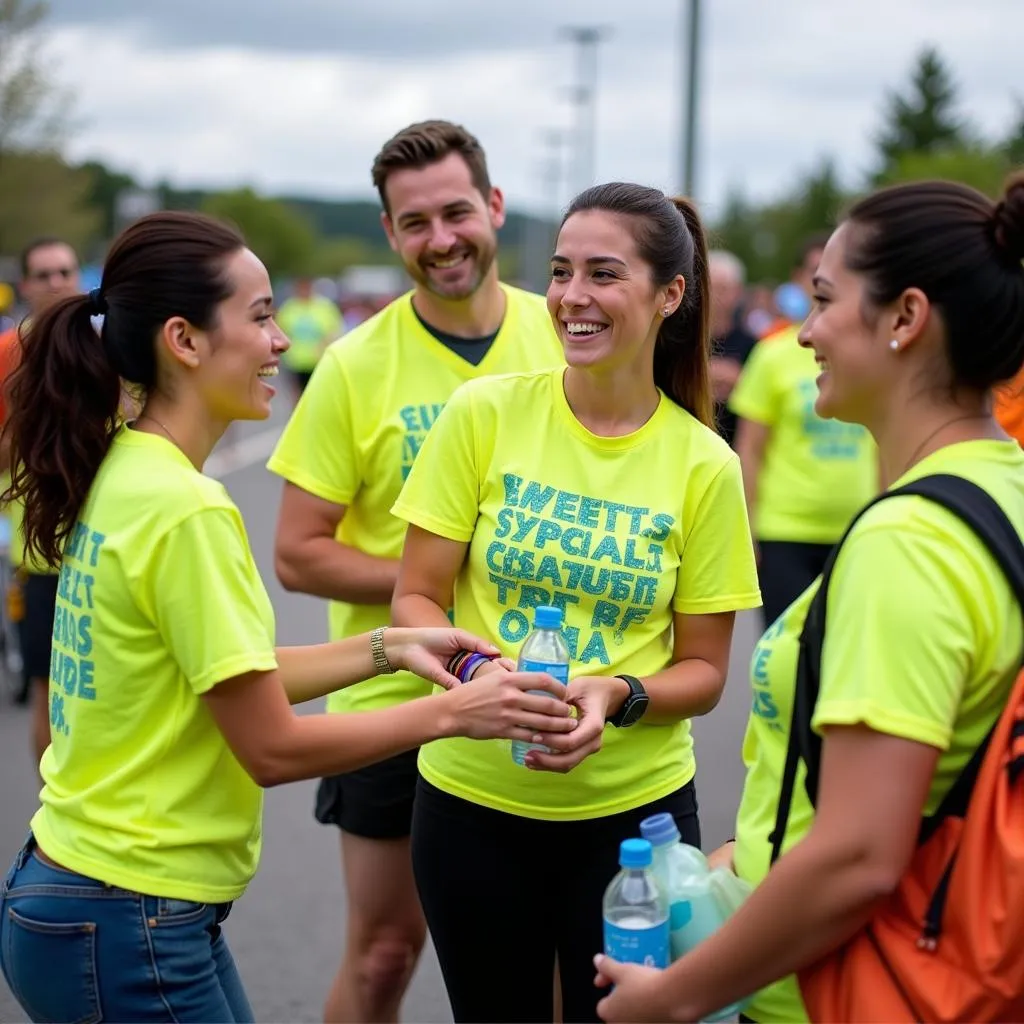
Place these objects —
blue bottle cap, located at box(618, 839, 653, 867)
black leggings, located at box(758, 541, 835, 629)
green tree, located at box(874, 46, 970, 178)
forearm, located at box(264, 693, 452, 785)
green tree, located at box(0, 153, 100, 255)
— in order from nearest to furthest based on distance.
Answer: blue bottle cap, located at box(618, 839, 653, 867)
forearm, located at box(264, 693, 452, 785)
black leggings, located at box(758, 541, 835, 629)
green tree, located at box(0, 153, 100, 255)
green tree, located at box(874, 46, 970, 178)

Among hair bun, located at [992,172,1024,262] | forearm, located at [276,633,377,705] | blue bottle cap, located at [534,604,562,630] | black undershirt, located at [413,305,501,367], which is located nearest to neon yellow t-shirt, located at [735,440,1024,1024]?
hair bun, located at [992,172,1024,262]

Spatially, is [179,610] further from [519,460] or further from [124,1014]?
[519,460]

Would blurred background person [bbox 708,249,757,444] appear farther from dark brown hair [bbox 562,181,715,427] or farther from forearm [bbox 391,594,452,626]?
forearm [bbox 391,594,452,626]

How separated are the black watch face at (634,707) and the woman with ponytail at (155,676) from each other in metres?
0.26

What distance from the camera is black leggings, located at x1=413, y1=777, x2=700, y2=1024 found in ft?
10.9

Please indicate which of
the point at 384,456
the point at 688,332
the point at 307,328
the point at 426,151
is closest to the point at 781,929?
the point at 688,332

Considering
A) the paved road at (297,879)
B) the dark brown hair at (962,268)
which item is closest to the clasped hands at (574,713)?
the dark brown hair at (962,268)

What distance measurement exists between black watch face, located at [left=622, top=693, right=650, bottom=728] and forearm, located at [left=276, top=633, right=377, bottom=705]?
571 mm

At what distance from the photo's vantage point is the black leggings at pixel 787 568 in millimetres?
6906

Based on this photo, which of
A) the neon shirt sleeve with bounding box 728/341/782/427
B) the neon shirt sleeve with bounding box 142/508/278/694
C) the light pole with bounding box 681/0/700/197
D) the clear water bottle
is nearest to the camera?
the neon shirt sleeve with bounding box 142/508/278/694

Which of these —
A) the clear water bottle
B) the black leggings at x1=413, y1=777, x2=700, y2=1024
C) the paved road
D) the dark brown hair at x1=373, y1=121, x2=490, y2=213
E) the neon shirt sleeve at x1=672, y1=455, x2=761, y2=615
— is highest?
the dark brown hair at x1=373, y1=121, x2=490, y2=213

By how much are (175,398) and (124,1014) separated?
1118 millimetres

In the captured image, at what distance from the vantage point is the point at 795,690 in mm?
2379

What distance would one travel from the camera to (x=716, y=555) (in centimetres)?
335
